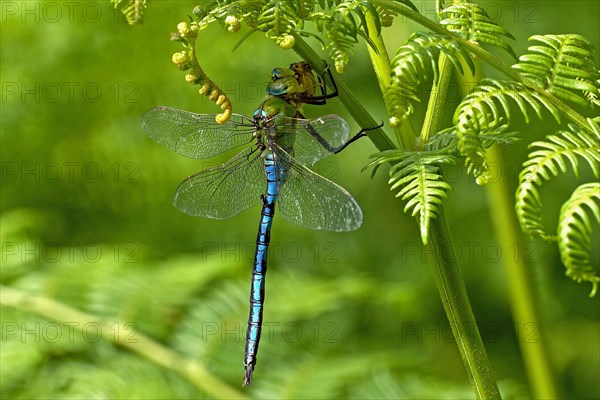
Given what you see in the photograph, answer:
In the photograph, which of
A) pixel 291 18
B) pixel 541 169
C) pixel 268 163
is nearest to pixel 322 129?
pixel 268 163

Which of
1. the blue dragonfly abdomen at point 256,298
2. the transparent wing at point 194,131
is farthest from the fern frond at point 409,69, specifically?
the transparent wing at point 194,131

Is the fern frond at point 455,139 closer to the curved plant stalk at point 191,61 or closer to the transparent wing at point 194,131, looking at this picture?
the curved plant stalk at point 191,61

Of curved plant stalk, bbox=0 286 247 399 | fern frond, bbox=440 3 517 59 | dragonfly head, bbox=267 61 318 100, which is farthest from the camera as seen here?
curved plant stalk, bbox=0 286 247 399

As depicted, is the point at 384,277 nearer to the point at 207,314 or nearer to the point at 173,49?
the point at 207,314

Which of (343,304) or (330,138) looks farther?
(343,304)

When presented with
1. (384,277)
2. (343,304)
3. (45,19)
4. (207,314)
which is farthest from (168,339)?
(45,19)

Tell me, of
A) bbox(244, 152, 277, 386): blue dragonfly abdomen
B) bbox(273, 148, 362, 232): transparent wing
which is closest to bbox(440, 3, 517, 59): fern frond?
bbox(273, 148, 362, 232): transparent wing

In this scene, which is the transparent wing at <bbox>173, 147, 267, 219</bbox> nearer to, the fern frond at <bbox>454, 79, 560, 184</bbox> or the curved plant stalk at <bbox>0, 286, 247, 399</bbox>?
the curved plant stalk at <bbox>0, 286, 247, 399</bbox>
